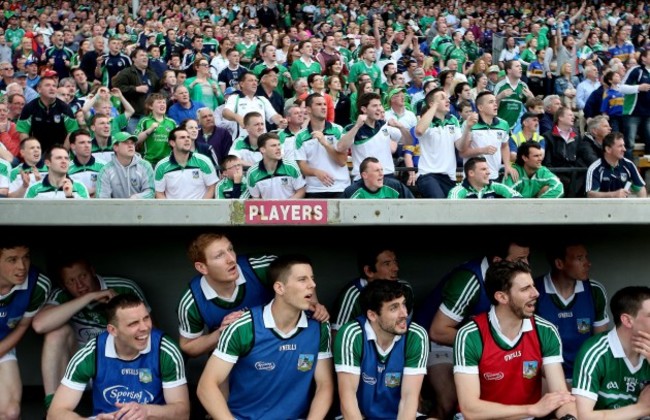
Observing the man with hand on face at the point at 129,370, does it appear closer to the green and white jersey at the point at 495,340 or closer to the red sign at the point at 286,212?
the red sign at the point at 286,212

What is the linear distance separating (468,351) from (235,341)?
1291 mm

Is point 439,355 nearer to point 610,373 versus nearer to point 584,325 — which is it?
point 584,325

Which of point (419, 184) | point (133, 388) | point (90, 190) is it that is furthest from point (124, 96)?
point (133, 388)

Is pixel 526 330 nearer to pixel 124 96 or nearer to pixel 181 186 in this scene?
pixel 181 186

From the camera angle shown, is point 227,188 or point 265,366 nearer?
point 265,366

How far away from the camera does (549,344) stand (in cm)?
485

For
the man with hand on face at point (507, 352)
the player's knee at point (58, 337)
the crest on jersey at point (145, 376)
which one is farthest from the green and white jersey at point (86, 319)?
the man with hand on face at point (507, 352)

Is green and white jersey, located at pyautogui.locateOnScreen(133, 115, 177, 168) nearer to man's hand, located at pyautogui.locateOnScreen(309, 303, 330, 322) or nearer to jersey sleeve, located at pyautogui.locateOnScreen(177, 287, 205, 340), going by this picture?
jersey sleeve, located at pyautogui.locateOnScreen(177, 287, 205, 340)

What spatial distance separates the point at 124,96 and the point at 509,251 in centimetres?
776

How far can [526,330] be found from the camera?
4883 mm

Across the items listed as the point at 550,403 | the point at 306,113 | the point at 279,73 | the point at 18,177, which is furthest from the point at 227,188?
the point at 279,73

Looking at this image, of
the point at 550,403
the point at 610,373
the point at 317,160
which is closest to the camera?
the point at 550,403

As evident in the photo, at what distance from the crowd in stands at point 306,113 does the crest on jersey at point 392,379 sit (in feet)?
7.36

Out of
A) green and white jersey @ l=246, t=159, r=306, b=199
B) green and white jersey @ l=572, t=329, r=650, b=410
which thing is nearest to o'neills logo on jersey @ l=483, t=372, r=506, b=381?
green and white jersey @ l=572, t=329, r=650, b=410
